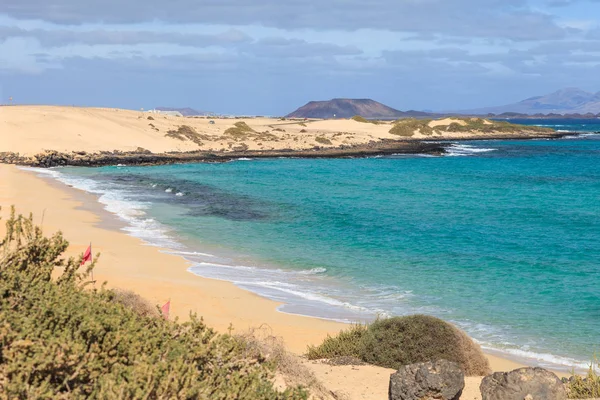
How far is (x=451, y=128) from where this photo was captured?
12081cm

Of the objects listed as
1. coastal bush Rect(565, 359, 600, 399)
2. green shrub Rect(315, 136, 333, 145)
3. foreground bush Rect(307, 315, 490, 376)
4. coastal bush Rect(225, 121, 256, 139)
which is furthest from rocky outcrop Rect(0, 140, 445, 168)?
coastal bush Rect(565, 359, 600, 399)

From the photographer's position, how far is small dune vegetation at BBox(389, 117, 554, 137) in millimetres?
110231

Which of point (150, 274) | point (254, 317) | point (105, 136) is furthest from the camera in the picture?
point (105, 136)

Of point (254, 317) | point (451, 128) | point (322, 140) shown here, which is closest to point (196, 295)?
point (254, 317)

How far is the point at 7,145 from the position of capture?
195ft

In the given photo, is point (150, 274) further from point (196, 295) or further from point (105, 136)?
point (105, 136)

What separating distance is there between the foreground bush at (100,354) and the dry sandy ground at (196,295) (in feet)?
11.4

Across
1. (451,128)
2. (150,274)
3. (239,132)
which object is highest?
(451,128)

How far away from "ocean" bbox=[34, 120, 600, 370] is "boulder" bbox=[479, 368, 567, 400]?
14.1 feet

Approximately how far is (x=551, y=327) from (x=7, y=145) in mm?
54913

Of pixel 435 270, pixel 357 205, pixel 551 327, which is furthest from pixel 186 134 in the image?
pixel 551 327

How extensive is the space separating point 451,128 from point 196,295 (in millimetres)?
109873

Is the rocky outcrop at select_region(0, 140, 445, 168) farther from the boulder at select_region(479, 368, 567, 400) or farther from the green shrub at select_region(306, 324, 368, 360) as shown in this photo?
the boulder at select_region(479, 368, 567, 400)

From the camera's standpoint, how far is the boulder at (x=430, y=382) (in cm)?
871
